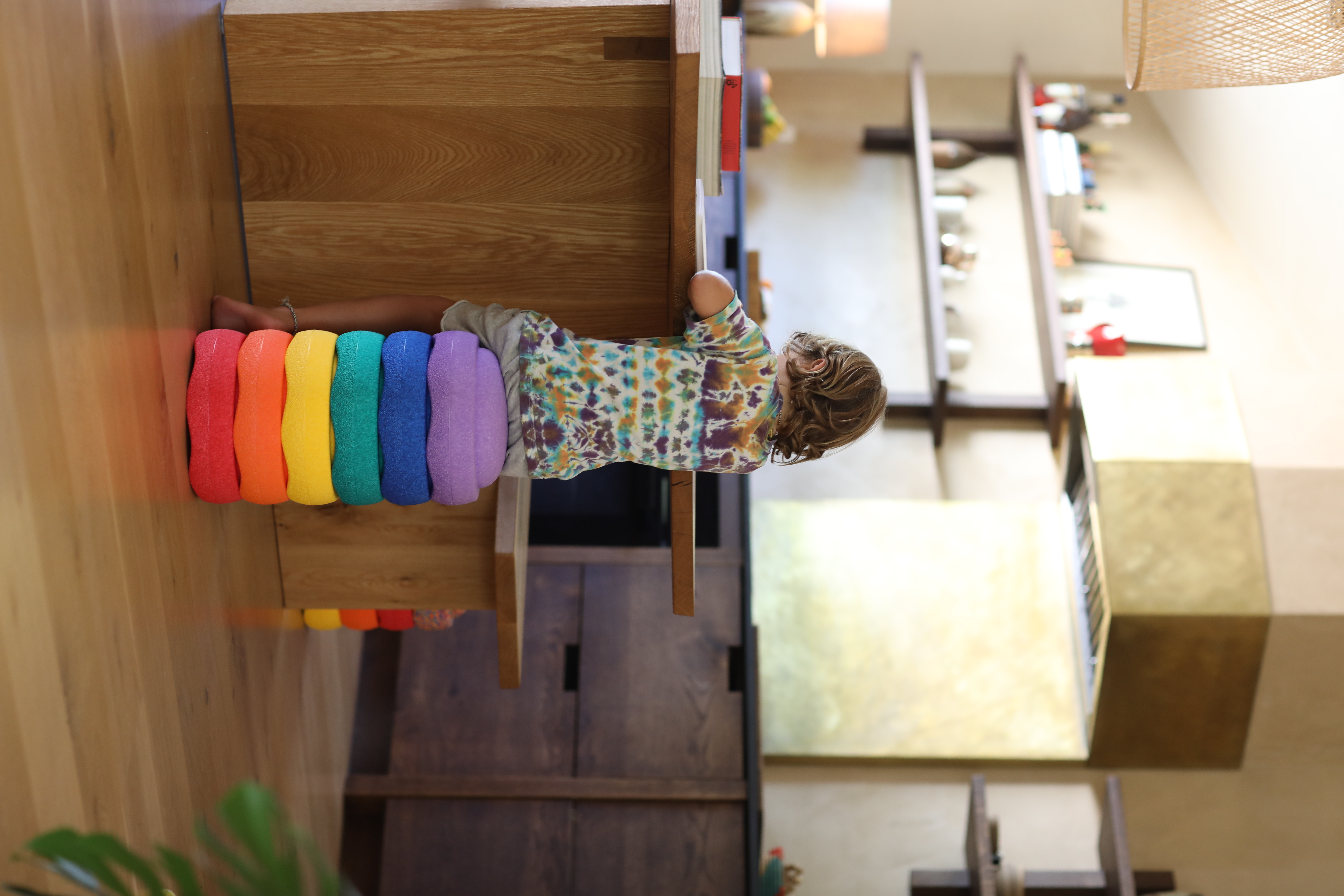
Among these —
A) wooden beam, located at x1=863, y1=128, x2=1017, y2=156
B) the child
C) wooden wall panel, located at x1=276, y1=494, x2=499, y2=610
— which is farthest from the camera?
wooden beam, located at x1=863, y1=128, x2=1017, y2=156

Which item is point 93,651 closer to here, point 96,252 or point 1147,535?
point 96,252

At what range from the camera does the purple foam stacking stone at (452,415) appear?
1.77 meters

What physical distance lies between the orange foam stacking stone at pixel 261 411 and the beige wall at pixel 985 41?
10.3 feet

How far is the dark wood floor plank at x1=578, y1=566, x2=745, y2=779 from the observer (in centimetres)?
271

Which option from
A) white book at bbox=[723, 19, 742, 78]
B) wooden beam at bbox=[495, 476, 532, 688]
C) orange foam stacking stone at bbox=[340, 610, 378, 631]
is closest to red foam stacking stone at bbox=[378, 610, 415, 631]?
orange foam stacking stone at bbox=[340, 610, 378, 631]

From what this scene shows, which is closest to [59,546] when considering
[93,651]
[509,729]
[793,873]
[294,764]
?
[93,651]

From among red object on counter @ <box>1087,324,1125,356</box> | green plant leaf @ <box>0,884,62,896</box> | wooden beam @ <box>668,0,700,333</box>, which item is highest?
red object on counter @ <box>1087,324,1125,356</box>

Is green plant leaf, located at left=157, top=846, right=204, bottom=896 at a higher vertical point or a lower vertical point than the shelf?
lower

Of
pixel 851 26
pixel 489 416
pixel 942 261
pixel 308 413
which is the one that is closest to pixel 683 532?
pixel 489 416

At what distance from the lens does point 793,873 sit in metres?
2.78

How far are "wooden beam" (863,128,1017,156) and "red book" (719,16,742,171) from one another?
229cm

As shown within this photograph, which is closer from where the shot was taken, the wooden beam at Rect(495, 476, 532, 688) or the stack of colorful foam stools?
the stack of colorful foam stools

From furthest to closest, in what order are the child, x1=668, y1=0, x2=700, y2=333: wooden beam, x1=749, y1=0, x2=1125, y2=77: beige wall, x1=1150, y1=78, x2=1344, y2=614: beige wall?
x1=749, y1=0, x2=1125, y2=77: beige wall
x1=1150, y1=78, x2=1344, y2=614: beige wall
the child
x1=668, y1=0, x2=700, y2=333: wooden beam

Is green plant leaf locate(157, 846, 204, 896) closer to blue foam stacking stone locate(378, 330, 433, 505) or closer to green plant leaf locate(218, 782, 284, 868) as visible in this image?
green plant leaf locate(218, 782, 284, 868)
